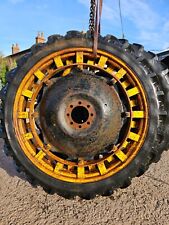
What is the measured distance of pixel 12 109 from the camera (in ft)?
7.34

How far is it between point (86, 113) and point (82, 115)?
12 cm

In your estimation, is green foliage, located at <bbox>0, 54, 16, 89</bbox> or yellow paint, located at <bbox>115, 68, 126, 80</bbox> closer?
yellow paint, located at <bbox>115, 68, 126, 80</bbox>

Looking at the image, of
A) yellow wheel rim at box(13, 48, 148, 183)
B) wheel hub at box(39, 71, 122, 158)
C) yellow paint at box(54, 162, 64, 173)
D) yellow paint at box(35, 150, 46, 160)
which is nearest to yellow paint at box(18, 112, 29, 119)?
yellow wheel rim at box(13, 48, 148, 183)

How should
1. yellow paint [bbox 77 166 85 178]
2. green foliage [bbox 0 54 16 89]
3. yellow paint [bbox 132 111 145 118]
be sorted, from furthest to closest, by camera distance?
1. green foliage [bbox 0 54 16 89]
2. yellow paint [bbox 77 166 85 178]
3. yellow paint [bbox 132 111 145 118]

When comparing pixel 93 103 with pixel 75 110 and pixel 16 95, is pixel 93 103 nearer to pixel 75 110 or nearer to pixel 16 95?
pixel 75 110

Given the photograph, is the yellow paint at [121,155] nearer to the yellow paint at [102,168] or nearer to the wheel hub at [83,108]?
the yellow paint at [102,168]

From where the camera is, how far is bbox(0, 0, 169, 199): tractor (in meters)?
2.12

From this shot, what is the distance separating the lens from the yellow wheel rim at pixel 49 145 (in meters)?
2.13

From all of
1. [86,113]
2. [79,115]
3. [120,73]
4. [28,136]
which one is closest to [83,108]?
[86,113]

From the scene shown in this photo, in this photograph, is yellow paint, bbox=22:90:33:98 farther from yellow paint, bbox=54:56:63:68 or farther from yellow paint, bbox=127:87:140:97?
yellow paint, bbox=127:87:140:97

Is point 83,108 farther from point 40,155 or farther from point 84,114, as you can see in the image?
point 40,155

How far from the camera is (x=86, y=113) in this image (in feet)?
7.13

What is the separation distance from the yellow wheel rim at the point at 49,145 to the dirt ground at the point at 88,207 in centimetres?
36

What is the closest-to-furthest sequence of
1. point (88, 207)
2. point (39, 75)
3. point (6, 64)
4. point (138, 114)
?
point (138, 114)
point (39, 75)
point (88, 207)
point (6, 64)
